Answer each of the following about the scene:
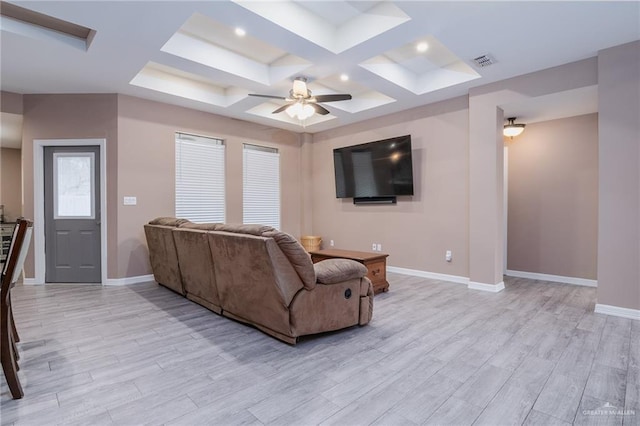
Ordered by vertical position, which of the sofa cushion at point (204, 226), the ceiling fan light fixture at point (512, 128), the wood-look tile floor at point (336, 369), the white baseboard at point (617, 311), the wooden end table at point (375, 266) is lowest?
the wood-look tile floor at point (336, 369)

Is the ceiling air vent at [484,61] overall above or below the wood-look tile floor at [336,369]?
above

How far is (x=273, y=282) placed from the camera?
2.59m

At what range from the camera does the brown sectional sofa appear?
2.57m

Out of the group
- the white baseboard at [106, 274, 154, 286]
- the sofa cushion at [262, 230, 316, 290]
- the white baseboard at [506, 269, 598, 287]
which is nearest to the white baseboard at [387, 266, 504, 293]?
the white baseboard at [506, 269, 598, 287]

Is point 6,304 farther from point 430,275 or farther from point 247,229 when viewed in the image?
point 430,275

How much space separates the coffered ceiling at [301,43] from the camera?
9.39 ft

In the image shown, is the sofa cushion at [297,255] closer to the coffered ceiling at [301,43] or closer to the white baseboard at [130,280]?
the coffered ceiling at [301,43]

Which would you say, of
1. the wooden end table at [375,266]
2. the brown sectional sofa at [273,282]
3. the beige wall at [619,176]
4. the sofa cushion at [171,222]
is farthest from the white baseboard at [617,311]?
the sofa cushion at [171,222]

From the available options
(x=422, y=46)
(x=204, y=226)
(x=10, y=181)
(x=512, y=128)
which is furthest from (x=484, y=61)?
(x=10, y=181)

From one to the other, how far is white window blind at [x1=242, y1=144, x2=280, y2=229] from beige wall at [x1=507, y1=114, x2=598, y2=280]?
437 centimetres

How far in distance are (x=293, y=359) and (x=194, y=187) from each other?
409 centimetres

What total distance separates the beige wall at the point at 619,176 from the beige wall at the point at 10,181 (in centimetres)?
1063

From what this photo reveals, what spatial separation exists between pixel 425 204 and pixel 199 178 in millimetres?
3922

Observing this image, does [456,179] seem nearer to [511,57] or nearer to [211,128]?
A: [511,57]
